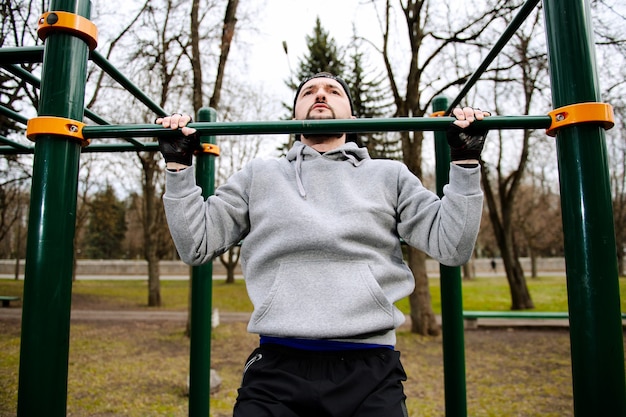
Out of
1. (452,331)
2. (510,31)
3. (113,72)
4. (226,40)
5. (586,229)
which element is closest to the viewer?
(586,229)

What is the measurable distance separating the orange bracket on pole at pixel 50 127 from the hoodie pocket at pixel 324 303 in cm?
72

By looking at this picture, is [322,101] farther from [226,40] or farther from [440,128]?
[226,40]

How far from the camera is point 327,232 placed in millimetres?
1340

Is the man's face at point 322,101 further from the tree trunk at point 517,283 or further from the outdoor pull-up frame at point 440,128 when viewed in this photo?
the tree trunk at point 517,283

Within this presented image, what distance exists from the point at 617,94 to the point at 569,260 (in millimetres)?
7083

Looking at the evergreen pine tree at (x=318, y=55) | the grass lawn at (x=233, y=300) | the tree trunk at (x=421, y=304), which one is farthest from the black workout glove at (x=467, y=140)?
the evergreen pine tree at (x=318, y=55)

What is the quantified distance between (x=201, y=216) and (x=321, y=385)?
0.65 meters

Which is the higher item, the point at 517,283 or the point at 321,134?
the point at 321,134

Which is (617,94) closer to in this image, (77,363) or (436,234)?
(436,234)

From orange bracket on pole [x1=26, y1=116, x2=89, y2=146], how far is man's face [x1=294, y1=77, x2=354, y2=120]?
32.9 inches

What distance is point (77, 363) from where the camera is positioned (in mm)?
5672

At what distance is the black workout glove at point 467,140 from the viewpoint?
1206 millimetres

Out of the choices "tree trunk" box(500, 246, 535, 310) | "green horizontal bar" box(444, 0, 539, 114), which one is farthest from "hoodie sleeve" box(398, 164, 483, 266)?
"tree trunk" box(500, 246, 535, 310)

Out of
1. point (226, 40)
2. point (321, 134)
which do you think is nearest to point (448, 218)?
point (321, 134)
